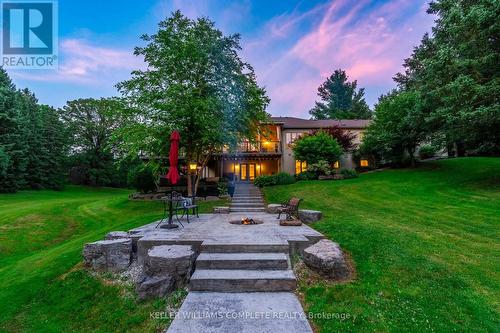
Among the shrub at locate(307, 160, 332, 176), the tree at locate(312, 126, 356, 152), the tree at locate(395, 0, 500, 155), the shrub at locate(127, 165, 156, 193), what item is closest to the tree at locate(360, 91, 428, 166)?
the tree at locate(312, 126, 356, 152)

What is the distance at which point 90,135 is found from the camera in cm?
3675

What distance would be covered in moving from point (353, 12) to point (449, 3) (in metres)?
5.43

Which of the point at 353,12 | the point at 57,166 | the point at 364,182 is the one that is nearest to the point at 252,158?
the point at 364,182

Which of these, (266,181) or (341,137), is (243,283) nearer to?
(266,181)

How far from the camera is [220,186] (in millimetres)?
17000

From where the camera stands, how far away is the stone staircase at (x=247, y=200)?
42.4 ft

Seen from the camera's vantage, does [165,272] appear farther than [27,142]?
No

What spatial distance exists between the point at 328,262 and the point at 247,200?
10.1 meters

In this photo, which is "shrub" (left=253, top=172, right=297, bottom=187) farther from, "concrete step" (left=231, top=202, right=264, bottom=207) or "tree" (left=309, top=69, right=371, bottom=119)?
"tree" (left=309, top=69, right=371, bottom=119)

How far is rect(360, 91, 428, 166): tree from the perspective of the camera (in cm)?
1903

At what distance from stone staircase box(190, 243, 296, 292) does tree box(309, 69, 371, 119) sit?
157 feet

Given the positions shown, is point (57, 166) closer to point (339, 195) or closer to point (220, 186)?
point (220, 186)

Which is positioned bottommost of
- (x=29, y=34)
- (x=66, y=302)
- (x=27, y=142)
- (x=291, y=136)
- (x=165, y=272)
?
(x=66, y=302)

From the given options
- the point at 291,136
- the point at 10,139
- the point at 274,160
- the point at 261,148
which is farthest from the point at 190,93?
the point at 10,139
